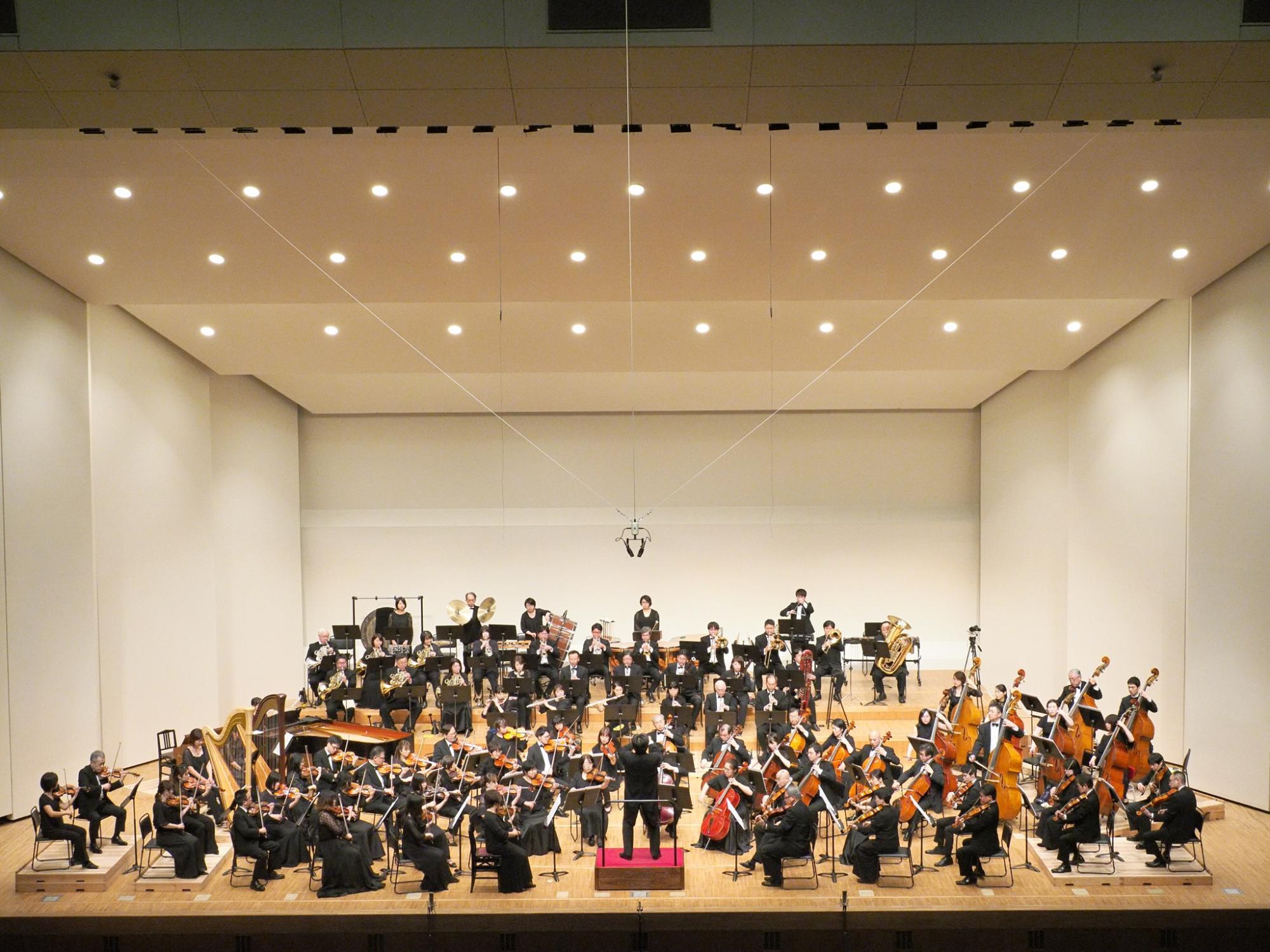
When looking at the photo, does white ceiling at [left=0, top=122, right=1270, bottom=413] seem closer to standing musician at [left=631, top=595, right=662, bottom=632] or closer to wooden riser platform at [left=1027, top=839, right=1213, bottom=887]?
standing musician at [left=631, top=595, right=662, bottom=632]

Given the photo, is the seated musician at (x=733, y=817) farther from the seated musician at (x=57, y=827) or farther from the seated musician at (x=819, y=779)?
the seated musician at (x=57, y=827)

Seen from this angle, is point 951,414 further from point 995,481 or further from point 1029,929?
point 1029,929

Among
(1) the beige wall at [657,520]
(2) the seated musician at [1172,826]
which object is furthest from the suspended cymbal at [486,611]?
(2) the seated musician at [1172,826]

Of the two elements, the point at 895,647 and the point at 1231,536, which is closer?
the point at 1231,536

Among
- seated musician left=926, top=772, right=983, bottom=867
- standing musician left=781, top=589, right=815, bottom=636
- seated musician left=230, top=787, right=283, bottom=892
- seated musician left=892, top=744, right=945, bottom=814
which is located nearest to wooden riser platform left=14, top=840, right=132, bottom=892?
seated musician left=230, top=787, right=283, bottom=892

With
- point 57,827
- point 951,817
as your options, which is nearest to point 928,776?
point 951,817

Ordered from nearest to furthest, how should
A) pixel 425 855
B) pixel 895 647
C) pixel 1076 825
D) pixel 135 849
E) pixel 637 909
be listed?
pixel 637 909 < pixel 425 855 < pixel 1076 825 < pixel 135 849 < pixel 895 647

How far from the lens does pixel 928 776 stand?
891 centimetres

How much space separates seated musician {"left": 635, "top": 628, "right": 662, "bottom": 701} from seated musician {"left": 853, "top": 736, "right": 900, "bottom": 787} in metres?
3.75

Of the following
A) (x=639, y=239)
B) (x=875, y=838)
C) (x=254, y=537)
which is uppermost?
(x=639, y=239)

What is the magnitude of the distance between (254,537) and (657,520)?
230 inches

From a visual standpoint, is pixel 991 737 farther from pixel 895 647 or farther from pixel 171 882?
pixel 171 882

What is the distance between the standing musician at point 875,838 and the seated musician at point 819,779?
0.29 metres

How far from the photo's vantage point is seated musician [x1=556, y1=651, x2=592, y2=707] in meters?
11.0
